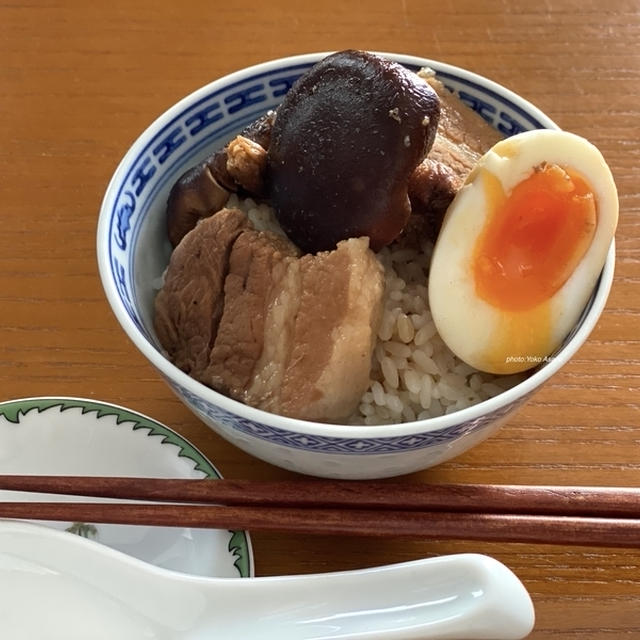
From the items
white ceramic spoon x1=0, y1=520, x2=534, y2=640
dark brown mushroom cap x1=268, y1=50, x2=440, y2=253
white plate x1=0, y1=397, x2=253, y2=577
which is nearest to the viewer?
white ceramic spoon x1=0, y1=520, x2=534, y2=640

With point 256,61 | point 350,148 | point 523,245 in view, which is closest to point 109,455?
point 350,148

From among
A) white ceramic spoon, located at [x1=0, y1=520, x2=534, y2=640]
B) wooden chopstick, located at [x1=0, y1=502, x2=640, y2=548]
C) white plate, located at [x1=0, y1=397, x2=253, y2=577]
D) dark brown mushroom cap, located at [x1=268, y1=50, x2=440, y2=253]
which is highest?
dark brown mushroom cap, located at [x1=268, y1=50, x2=440, y2=253]

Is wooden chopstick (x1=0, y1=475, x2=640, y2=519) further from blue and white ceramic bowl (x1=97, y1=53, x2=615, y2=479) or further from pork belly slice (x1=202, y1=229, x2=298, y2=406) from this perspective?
pork belly slice (x1=202, y1=229, x2=298, y2=406)

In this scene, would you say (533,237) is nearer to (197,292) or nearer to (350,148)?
(350,148)

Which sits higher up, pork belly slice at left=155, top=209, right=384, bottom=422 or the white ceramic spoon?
pork belly slice at left=155, top=209, right=384, bottom=422

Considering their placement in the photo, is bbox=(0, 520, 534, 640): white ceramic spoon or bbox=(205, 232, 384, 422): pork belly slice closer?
bbox=(0, 520, 534, 640): white ceramic spoon

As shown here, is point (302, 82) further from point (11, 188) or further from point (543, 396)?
point (11, 188)

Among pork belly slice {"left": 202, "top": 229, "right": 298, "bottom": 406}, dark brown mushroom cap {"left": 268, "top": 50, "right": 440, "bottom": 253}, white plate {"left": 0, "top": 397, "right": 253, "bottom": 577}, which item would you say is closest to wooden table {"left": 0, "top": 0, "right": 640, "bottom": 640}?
white plate {"left": 0, "top": 397, "right": 253, "bottom": 577}
